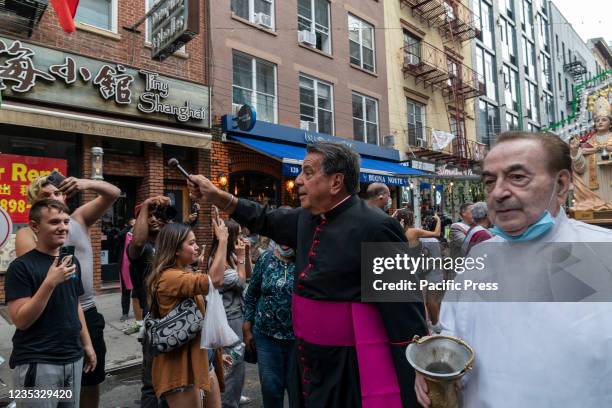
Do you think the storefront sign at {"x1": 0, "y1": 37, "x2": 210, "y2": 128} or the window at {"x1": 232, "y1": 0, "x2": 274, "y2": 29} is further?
the window at {"x1": 232, "y1": 0, "x2": 274, "y2": 29}

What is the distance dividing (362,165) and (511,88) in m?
18.2

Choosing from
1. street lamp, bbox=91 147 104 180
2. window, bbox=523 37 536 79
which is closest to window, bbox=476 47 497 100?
window, bbox=523 37 536 79

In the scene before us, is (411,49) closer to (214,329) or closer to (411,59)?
(411,59)

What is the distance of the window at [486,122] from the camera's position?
22.9 metres

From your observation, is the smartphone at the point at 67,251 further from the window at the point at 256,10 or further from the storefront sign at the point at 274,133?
the window at the point at 256,10

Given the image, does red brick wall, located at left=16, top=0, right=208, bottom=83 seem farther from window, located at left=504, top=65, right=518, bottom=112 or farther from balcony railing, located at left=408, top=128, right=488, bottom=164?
window, located at left=504, top=65, right=518, bottom=112

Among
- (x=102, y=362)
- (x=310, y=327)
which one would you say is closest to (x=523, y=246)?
(x=310, y=327)

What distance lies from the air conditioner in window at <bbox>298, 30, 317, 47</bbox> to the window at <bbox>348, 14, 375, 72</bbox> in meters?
2.37

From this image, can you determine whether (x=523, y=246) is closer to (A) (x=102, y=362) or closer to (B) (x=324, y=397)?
(B) (x=324, y=397)

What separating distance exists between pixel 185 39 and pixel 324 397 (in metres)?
8.04

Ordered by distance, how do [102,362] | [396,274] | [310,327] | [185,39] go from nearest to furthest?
[396,274]
[310,327]
[102,362]
[185,39]

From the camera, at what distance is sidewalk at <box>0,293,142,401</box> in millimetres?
5062

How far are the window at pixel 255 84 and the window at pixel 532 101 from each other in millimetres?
23153

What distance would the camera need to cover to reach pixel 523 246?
156 centimetres
